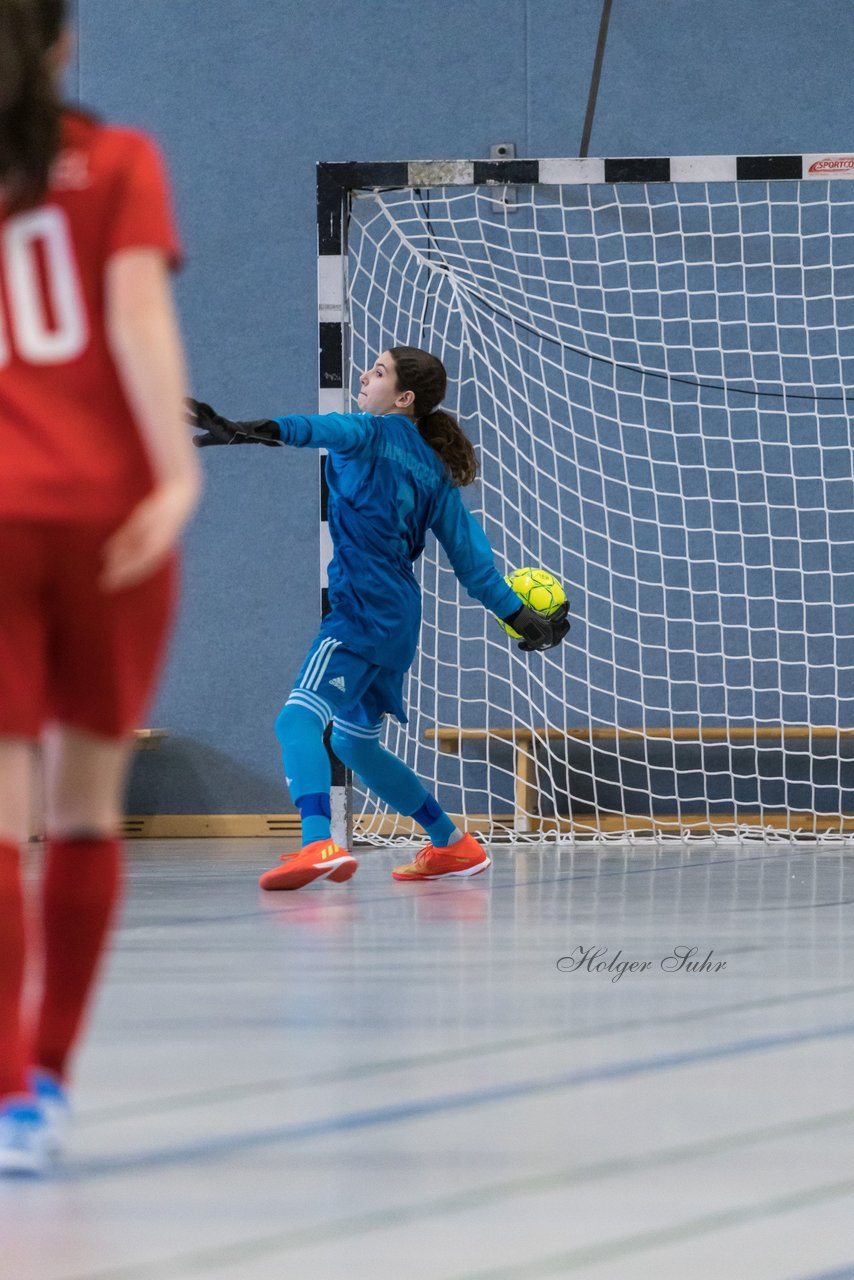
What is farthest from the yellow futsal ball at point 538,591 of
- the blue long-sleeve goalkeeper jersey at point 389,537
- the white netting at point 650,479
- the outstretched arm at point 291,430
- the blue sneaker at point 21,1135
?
the blue sneaker at point 21,1135

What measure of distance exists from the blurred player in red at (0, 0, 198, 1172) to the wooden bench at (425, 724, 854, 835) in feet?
16.8

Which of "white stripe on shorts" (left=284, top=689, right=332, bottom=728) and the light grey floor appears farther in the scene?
"white stripe on shorts" (left=284, top=689, right=332, bottom=728)

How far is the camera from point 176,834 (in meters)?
7.32

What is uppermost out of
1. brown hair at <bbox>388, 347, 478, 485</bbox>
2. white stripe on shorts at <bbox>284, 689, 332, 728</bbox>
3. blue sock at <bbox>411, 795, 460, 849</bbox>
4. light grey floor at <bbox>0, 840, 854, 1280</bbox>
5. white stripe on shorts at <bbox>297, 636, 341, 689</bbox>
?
brown hair at <bbox>388, 347, 478, 485</bbox>

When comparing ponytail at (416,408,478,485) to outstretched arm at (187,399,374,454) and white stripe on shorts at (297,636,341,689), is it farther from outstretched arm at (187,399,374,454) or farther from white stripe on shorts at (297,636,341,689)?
white stripe on shorts at (297,636,341,689)

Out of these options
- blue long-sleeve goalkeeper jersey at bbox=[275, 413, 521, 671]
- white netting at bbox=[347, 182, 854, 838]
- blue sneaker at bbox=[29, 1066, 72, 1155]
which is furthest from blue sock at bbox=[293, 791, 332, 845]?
blue sneaker at bbox=[29, 1066, 72, 1155]

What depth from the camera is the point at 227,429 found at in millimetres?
4254

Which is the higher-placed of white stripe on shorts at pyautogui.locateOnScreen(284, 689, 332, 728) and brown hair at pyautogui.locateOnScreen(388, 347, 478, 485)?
brown hair at pyautogui.locateOnScreen(388, 347, 478, 485)

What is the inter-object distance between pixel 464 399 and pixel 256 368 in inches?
37.4

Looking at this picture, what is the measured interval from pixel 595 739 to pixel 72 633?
5.72 meters

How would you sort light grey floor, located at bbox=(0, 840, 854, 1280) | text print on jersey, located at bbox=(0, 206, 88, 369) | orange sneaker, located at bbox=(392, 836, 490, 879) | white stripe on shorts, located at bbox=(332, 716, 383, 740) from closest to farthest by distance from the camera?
light grey floor, located at bbox=(0, 840, 854, 1280), text print on jersey, located at bbox=(0, 206, 88, 369), white stripe on shorts, located at bbox=(332, 716, 383, 740), orange sneaker, located at bbox=(392, 836, 490, 879)

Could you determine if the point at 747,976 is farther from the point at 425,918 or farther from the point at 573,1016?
the point at 425,918

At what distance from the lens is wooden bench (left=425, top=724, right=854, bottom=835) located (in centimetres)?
675

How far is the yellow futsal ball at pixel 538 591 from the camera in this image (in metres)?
5.06
